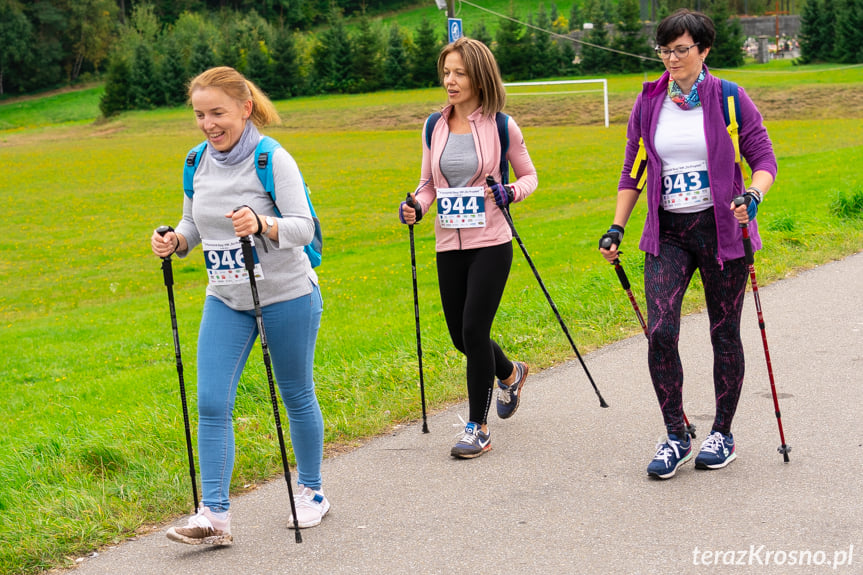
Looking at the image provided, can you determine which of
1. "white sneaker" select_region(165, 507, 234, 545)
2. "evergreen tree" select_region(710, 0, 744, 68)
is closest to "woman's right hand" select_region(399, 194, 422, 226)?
"white sneaker" select_region(165, 507, 234, 545)

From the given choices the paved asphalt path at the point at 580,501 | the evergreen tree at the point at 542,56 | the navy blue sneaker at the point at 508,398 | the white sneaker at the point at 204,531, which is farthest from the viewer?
the evergreen tree at the point at 542,56

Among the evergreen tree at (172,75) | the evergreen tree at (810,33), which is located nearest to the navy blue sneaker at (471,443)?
the evergreen tree at (810,33)

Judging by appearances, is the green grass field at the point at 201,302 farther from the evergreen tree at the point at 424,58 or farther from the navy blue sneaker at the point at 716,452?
the evergreen tree at the point at 424,58

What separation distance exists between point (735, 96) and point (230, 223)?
7.93 feet

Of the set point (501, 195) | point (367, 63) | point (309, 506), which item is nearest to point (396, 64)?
point (367, 63)

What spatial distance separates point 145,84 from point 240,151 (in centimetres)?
8802

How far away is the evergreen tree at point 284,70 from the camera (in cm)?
8675

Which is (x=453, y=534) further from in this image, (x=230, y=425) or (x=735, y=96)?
(x=735, y=96)

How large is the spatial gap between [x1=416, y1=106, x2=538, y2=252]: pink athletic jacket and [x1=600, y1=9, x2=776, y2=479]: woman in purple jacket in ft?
2.44

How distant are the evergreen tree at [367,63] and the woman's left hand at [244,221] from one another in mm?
82130

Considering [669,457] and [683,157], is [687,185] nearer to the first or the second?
[683,157]

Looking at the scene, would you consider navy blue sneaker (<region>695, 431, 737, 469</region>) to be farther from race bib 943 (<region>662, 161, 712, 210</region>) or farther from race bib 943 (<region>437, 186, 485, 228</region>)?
race bib 943 (<region>437, 186, 485, 228</region>)

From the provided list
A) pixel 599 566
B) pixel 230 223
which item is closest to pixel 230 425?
pixel 230 223

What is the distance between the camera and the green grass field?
18.2 feet
